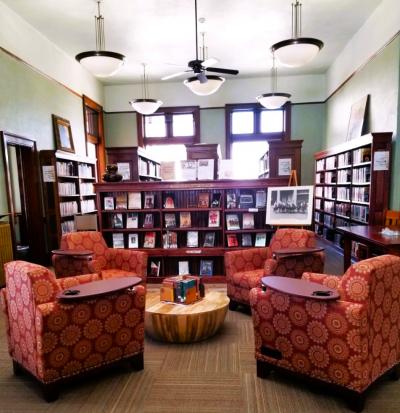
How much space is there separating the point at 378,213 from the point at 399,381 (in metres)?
3.16

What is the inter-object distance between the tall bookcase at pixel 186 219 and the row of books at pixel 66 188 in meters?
1.76

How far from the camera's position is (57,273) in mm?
3559

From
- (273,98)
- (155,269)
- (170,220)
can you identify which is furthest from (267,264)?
(273,98)

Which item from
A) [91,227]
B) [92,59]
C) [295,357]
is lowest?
[295,357]

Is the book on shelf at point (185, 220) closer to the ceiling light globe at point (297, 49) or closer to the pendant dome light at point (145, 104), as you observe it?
the ceiling light globe at point (297, 49)

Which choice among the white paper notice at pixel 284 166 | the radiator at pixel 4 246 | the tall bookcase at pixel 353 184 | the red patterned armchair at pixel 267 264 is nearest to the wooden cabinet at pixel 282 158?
the white paper notice at pixel 284 166

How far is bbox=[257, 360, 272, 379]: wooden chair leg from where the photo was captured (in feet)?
7.25

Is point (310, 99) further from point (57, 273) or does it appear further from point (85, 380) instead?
point (85, 380)

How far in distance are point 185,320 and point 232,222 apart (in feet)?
6.50

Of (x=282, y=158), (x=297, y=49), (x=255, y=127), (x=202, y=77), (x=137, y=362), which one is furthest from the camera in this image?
(x=255, y=127)

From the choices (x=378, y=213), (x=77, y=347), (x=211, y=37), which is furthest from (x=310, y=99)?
(x=77, y=347)

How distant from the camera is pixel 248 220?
14.2 ft

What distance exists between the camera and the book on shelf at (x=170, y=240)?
4.44 metres

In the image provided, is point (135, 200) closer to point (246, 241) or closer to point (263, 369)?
point (246, 241)
